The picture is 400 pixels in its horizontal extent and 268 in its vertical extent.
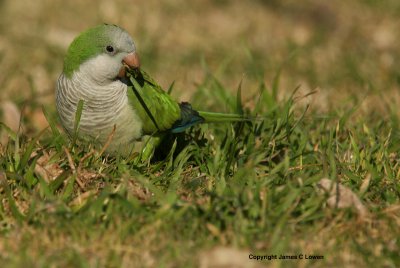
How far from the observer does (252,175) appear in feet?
13.7

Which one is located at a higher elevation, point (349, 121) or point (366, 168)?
point (349, 121)

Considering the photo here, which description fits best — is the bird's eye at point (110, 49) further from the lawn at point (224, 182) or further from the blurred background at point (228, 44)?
the blurred background at point (228, 44)

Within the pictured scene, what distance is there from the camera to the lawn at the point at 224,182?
11.5ft

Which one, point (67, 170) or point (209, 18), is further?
point (209, 18)

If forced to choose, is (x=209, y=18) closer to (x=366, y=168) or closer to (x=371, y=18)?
(x=371, y=18)

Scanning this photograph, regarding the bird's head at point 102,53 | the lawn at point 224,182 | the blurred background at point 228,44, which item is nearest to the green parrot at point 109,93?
the bird's head at point 102,53

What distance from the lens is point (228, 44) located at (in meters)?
7.93

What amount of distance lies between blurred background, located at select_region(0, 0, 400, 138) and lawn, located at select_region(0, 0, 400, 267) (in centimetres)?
4

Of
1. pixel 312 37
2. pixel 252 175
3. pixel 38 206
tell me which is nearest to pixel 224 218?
pixel 252 175

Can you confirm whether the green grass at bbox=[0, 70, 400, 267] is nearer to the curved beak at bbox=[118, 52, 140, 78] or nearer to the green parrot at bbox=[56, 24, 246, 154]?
the green parrot at bbox=[56, 24, 246, 154]

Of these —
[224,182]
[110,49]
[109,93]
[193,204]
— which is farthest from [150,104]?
[193,204]

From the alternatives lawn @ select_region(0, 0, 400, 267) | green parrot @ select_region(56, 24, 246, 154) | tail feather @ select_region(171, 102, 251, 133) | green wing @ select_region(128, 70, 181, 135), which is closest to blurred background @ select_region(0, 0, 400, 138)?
lawn @ select_region(0, 0, 400, 267)

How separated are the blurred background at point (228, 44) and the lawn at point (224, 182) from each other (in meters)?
0.04

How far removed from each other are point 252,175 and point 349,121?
4.68 ft
